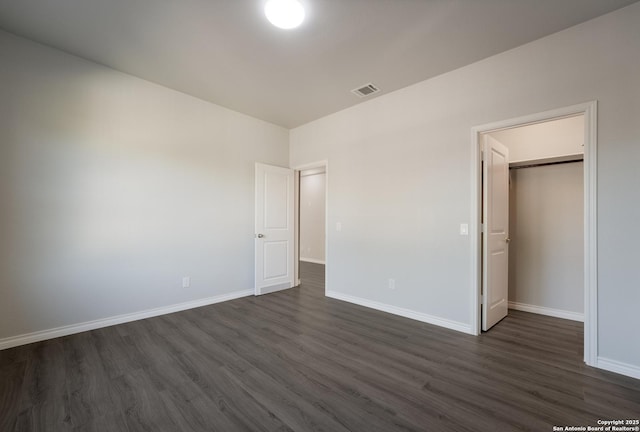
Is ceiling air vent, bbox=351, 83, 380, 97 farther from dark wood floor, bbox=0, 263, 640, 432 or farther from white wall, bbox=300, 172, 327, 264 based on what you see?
white wall, bbox=300, 172, 327, 264

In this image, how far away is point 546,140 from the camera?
11.1ft

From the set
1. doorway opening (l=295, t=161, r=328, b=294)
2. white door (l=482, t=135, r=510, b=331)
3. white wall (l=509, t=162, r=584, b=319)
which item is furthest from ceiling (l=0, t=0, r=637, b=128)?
doorway opening (l=295, t=161, r=328, b=294)

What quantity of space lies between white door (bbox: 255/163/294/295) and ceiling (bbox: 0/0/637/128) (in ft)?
5.41

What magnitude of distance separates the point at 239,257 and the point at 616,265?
4.25 metres

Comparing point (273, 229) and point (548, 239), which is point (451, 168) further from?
point (273, 229)

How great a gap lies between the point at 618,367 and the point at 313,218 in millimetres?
6292

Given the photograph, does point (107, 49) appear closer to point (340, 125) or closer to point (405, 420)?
point (340, 125)

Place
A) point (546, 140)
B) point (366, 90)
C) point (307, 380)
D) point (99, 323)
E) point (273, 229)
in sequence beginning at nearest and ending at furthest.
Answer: point (307, 380), point (99, 323), point (546, 140), point (366, 90), point (273, 229)

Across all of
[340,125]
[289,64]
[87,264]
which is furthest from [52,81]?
[340,125]

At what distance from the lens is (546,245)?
11.6 feet

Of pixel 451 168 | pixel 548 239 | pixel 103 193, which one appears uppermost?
pixel 451 168

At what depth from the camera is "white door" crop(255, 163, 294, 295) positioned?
445 centimetres

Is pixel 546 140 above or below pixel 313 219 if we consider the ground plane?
above

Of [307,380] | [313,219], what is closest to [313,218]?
[313,219]
